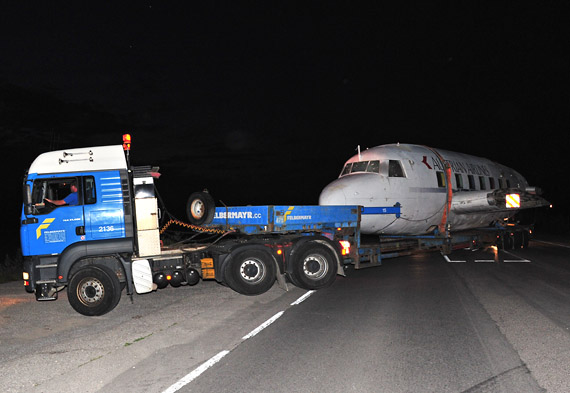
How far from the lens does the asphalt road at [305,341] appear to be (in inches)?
202

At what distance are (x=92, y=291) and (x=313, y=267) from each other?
4.88 meters

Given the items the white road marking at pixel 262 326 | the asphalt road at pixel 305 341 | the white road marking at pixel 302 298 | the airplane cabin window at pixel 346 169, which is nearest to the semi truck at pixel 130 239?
the white road marking at pixel 302 298

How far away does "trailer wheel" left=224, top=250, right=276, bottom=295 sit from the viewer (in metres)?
10.3

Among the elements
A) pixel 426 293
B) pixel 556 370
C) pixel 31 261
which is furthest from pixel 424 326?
pixel 31 261

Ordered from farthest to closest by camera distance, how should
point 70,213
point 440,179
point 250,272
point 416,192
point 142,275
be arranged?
point 440,179, point 416,192, point 250,272, point 142,275, point 70,213

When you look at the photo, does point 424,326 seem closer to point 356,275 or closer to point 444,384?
point 444,384

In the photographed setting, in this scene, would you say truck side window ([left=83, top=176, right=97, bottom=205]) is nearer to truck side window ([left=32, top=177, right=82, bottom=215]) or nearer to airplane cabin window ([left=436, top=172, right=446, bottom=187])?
truck side window ([left=32, top=177, right=82, bottom=215])

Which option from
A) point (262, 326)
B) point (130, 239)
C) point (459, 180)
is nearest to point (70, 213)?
point (130, 239)

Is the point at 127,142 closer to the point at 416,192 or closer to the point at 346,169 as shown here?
the point at 346,169

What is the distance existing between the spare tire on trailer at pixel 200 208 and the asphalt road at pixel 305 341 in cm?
175

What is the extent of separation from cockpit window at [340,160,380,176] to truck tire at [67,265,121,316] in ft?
28.1

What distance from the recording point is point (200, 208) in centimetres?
1110

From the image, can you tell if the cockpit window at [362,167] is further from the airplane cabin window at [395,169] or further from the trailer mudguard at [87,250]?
the trailer mudguard at [87,250]

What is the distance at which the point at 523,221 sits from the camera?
24078 mm
